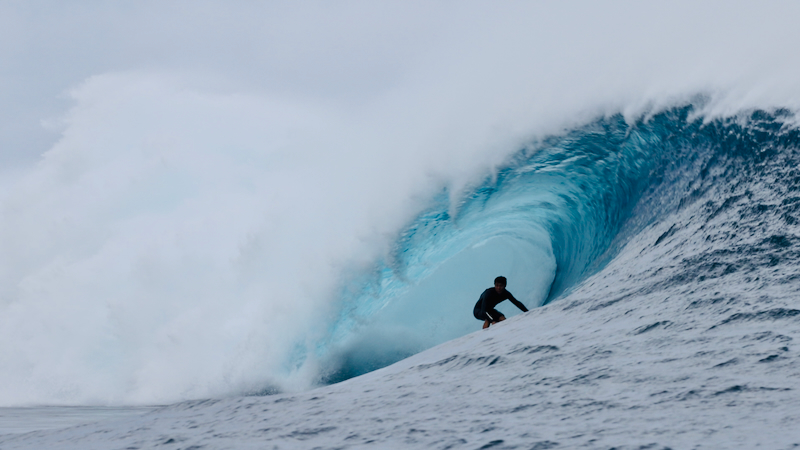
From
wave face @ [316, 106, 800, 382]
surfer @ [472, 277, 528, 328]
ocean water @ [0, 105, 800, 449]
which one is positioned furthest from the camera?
surfer @ [472, 277, 528, 328]

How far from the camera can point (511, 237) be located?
10617 mm

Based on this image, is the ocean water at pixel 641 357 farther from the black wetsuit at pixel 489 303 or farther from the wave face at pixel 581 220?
the black wetsuit at pixel 489 303

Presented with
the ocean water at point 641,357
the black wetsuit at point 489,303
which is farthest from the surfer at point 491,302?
the ocean water at point 641,357

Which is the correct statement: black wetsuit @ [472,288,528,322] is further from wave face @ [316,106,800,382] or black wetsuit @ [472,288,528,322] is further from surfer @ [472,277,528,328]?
wave face @ [316,106,800,382]

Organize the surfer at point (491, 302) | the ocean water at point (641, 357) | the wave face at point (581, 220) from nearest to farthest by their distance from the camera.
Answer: the ocean water at point (641, 357) < the wave face at point (581, 220) < the surfer at point (491, 302)

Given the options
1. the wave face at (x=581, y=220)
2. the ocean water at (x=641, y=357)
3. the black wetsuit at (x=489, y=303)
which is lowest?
the ocean water at (x=641, y=357)

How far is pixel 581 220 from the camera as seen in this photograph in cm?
895

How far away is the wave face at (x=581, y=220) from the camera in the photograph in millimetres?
4902

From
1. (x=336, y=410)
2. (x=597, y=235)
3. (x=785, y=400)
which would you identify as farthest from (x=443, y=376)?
(x=597, y=235)

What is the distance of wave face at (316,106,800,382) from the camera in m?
4.90

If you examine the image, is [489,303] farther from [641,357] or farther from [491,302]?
[641,357]

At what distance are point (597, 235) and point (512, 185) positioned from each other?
1.80 m

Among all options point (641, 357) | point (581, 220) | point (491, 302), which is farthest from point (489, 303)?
point (641, 357)

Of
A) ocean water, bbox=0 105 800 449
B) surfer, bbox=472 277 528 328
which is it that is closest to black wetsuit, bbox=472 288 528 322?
surfer, bbox=472 277 528 328
